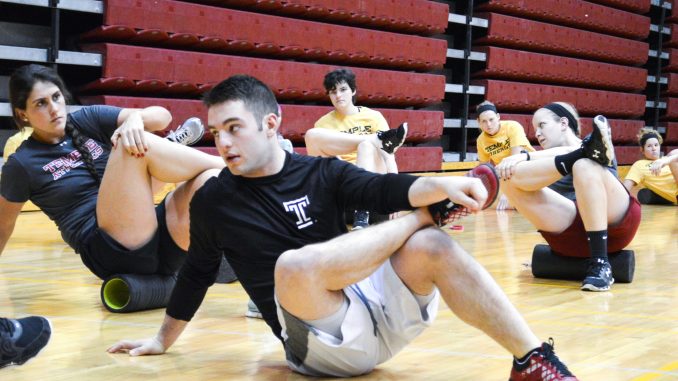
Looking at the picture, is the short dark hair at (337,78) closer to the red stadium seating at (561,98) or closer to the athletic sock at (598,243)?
the athletic sock at (598,243)

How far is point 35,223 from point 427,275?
504 centimetres

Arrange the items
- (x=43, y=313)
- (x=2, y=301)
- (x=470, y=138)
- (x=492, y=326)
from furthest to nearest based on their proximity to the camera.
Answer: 1. (x=470, y=138)
2. (x=2, y=301)
3. (x=43, y=313)
4. (x=492, y=326)

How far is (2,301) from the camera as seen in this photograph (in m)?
3.46

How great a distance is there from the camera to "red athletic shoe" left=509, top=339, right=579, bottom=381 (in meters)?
1.96

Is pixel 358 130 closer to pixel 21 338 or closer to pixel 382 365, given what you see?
pixel 382 365

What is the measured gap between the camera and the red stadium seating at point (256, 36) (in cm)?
738

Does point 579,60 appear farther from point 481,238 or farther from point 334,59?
point 481,238

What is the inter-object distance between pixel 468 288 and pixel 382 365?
0.54 metres

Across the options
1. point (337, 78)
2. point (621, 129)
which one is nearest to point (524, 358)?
point (337, 78)

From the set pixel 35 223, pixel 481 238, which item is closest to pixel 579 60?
pixel 481 238

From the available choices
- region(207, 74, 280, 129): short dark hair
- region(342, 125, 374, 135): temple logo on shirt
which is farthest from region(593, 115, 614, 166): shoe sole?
region(342, 125, 374, 135): temple logo on shirt

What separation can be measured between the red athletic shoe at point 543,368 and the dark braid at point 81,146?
6.69 ft

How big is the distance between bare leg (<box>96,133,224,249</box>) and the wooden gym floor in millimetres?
321

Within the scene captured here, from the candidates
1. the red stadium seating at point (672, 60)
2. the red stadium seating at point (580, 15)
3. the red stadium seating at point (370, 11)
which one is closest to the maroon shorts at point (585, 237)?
the red stadium seating at point (370, 11)
